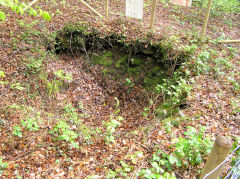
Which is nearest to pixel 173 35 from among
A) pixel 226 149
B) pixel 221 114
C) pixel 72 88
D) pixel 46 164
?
pixel 221 114

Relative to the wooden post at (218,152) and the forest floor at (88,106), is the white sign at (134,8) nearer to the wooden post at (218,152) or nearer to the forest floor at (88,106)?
the forest floor at (88,106)

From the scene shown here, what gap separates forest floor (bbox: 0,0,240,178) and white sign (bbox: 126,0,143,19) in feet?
1.16

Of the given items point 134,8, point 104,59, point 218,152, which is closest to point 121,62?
point 104,59

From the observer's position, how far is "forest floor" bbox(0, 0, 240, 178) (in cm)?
393

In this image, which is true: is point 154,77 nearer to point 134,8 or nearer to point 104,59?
point 104,59

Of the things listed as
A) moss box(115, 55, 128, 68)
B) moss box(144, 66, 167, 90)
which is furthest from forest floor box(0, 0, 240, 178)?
moss box(115, 55, 128, 68)

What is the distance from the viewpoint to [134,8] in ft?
27.7

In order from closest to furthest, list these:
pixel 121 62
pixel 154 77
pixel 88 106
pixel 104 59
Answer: pixel 88 106 → pixel 154 77 → pixel 121 62 → pixel 104 59

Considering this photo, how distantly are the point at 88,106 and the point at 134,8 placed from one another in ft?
17.3

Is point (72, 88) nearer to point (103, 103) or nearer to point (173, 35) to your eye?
point (103, 103)

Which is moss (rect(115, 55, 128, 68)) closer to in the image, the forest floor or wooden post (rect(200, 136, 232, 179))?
the forest floor

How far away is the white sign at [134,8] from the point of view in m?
8.38

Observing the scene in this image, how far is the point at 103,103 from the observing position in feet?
23.3

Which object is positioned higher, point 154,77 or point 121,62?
point 121,62
